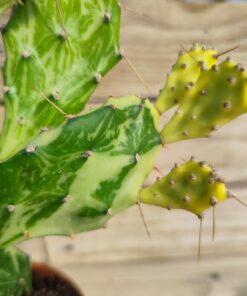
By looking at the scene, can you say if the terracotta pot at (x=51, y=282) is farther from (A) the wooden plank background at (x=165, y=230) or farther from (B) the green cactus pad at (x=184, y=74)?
(B) the green cactus pad at (x=184, y=74)

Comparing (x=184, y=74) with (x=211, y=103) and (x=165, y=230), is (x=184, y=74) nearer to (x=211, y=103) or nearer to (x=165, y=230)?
(x=211, y=103)

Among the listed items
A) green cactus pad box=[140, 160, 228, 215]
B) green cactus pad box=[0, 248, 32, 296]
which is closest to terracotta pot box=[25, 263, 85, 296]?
green cactus pad box=[0, 248, 32, 296]

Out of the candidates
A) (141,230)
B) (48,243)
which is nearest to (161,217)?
(141,230)

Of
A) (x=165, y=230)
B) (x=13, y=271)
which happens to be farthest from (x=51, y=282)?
(x=165, y=230)

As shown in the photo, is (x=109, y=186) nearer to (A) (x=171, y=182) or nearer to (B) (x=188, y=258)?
(A) (x=171, y=182)

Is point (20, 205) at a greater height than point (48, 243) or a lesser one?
greater

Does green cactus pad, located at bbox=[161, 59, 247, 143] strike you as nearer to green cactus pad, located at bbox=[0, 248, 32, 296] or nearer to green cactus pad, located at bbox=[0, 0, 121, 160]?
green cactus pad, located at bbox=[0, 0, 121, 160]
